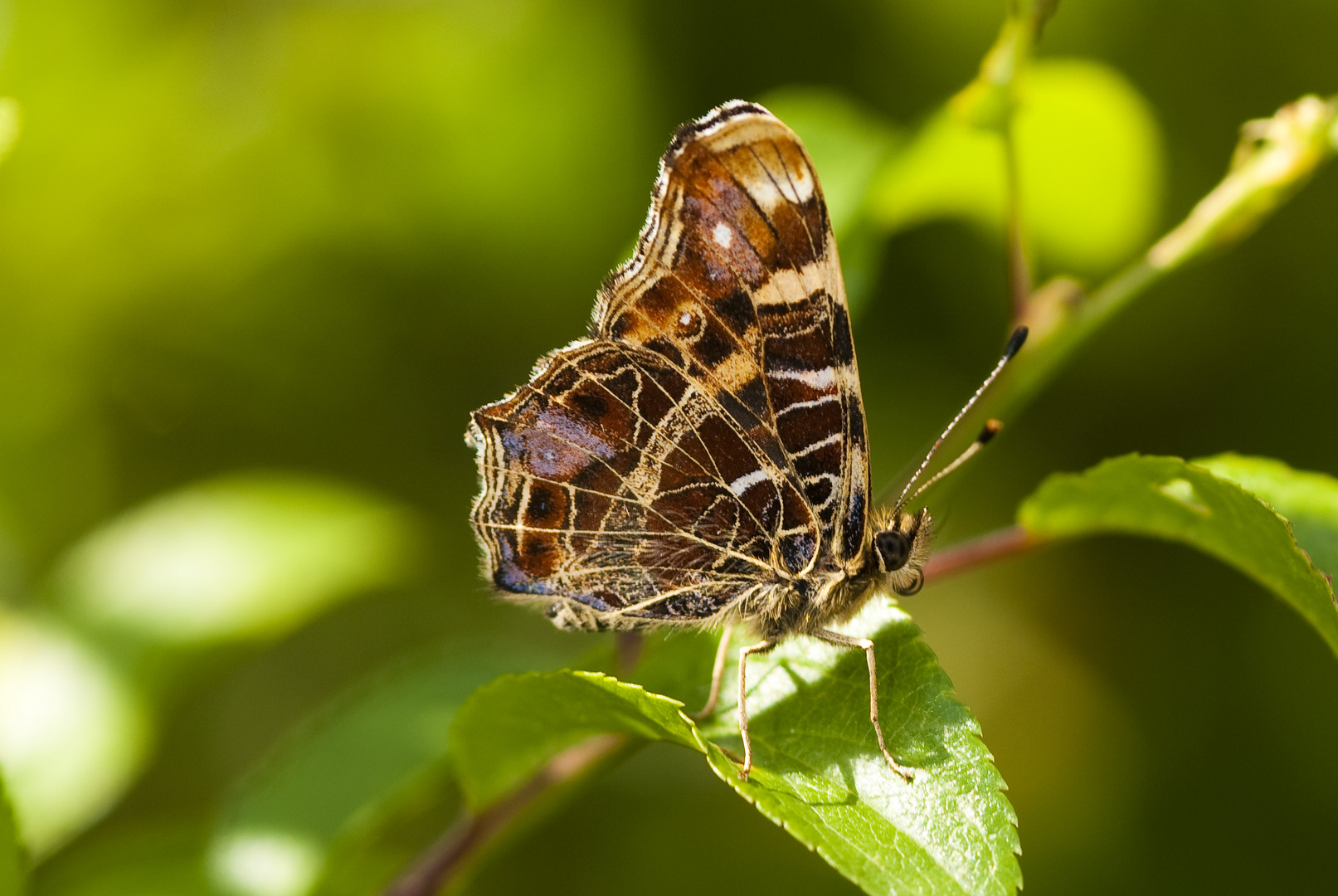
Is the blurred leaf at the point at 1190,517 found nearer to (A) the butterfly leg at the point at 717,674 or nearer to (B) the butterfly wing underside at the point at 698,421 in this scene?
(B) the butterfly wing underside at the point at 698,421

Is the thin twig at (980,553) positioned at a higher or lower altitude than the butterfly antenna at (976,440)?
lower

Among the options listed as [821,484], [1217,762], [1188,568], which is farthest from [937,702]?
[1188,568]

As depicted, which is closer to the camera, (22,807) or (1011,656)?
(22,807)

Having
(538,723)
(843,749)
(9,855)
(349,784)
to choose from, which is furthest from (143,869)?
(843,749)

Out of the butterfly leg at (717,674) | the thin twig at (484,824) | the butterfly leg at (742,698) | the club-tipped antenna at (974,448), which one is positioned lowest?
the thin twig at (484,824)

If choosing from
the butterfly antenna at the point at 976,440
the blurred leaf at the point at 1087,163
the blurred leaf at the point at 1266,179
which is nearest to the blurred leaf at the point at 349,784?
the butterfly antenna at the point at 976,440

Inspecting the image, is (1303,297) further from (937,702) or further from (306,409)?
(306,409)

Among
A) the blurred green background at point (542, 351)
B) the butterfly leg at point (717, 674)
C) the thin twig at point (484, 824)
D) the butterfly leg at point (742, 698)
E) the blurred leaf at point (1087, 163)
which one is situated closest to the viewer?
the butterfly leg at point (742, 698)

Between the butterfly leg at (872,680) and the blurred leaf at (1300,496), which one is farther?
the blurred leaf at (1300,496)
